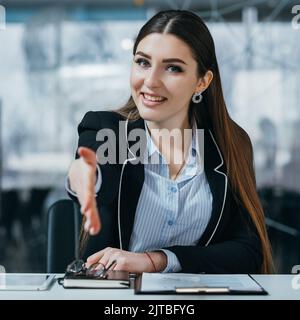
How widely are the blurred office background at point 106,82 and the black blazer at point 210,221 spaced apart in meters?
1.31

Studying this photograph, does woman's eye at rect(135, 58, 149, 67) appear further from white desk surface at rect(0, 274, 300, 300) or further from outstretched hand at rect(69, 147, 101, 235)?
white desk surface at rect(0, 274, 300, 300)

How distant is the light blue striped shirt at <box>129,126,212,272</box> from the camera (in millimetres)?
2082

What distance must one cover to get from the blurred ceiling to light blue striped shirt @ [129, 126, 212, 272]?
146 cm

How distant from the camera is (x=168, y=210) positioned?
6.83 ft

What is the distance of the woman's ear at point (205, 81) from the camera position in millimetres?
2133

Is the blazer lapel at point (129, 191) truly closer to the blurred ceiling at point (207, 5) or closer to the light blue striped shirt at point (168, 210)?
the light blue striped shirt at point (168, 210)

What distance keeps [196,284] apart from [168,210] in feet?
1.43

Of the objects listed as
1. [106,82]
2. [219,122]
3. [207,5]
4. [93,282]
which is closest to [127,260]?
[93,282]

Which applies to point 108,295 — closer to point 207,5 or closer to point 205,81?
point 205,81

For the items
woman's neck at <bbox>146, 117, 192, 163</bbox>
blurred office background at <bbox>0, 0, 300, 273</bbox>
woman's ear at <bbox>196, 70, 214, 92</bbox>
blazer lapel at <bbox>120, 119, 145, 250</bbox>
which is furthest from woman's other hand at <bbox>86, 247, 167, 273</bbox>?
blurred office background at <bbox>0, 0, 300, 273</bbox>

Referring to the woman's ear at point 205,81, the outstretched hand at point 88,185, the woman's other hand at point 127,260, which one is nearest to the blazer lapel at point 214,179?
the woman's ear at point 205,81

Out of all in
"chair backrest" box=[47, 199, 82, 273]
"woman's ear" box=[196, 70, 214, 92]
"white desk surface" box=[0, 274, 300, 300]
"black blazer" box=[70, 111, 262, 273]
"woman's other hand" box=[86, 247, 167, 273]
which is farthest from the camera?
"chair backrest" box=[47, 199, 82, 273]
